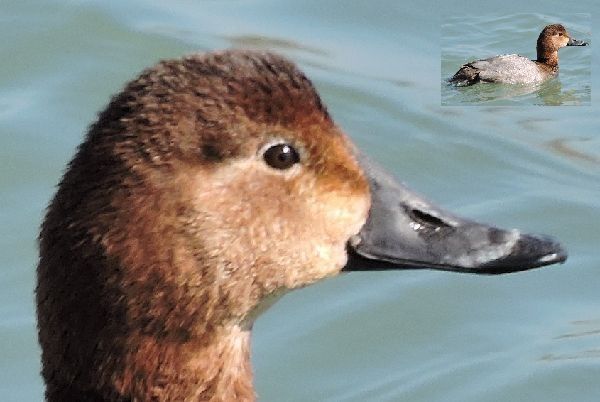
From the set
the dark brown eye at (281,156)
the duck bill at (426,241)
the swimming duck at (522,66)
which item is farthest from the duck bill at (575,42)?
the dark brown eye at (281,156)

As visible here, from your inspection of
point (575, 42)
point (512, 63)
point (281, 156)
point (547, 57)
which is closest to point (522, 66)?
point (512, 63)

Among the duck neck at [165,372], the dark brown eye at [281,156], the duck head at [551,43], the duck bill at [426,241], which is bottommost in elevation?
the duck head at [551,43]

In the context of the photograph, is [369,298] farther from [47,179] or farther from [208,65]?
[208,65]

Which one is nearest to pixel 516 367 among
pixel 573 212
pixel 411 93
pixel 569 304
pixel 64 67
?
pixel 569 304

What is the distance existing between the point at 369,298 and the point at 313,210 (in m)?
2.67

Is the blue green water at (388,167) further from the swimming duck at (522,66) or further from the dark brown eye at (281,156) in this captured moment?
the dark brown eye at (281,156)

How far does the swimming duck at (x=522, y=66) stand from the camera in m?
8.33

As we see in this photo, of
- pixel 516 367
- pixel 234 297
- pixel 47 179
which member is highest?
pixel 234 297

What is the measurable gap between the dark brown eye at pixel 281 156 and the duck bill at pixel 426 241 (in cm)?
27

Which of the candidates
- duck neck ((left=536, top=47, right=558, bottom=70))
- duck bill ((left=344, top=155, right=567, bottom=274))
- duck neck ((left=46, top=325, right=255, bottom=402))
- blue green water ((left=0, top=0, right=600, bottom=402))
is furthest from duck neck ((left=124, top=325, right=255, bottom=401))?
duck neck ((left=536, top=47, right=558, bottom=70))

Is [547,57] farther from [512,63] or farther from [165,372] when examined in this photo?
[165,372]

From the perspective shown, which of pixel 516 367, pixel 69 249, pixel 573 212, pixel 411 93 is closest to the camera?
pixel 69 249

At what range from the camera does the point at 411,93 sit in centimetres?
853

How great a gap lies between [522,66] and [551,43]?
0.71 ft
